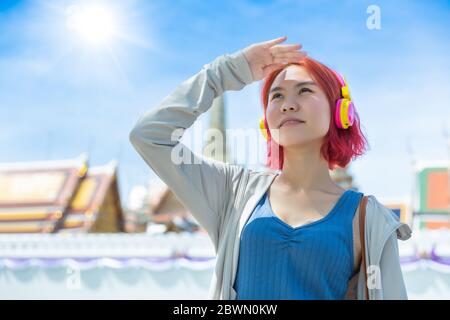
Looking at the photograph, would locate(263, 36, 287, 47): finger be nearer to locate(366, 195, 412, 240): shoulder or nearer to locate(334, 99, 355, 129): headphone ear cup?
locate(334, 99, 355, 129): headphone ear cup

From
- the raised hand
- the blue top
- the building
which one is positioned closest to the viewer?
the blue top

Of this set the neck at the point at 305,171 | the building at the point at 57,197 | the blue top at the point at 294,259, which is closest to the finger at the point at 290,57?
the neck at the point at 305,171

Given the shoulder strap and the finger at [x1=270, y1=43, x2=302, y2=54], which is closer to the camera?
the shoulder strap

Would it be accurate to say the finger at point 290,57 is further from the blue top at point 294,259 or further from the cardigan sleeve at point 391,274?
the cardigan sleeve at point 391,274

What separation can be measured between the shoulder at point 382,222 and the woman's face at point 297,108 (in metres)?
0.26

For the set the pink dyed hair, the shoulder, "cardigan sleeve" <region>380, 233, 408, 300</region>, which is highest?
the pink dyed hair

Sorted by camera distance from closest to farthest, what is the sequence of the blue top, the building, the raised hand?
1. the blue top
2. the raised hand
3. the building

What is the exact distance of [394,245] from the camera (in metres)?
1.44

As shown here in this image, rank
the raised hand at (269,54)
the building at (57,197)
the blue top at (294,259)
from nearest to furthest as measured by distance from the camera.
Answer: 1. the blue top at (294,259)
2. the raised hand at (269,54)
3. the building at (57,197)

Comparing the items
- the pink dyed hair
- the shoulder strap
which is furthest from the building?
the shoulder strap

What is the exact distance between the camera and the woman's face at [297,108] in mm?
1528

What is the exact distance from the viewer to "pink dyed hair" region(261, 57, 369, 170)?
62.8 inches

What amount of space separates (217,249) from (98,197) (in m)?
15.3

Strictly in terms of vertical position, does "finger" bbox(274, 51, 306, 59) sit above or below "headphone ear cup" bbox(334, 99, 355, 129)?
above
